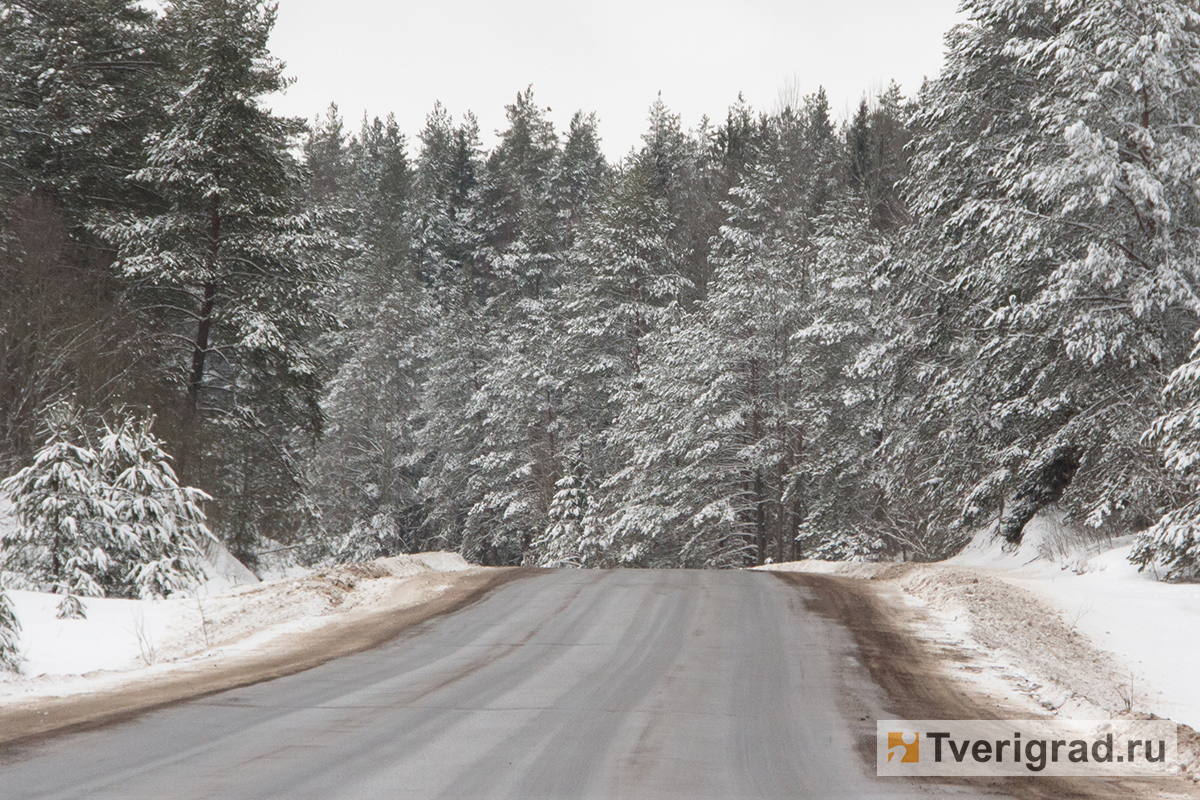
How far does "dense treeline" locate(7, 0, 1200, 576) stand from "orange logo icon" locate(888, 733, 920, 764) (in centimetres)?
663

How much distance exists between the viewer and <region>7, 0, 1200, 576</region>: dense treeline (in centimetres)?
1358

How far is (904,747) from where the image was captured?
211 inches

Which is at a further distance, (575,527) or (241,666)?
(575,527)

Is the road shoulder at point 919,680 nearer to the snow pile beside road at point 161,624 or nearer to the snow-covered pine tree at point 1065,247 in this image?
the snow-covered pine tree at point 1065,247

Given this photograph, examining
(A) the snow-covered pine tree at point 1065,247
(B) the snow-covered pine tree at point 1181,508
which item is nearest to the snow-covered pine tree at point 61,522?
(B) the snow-covered pine tree at point 1181,508

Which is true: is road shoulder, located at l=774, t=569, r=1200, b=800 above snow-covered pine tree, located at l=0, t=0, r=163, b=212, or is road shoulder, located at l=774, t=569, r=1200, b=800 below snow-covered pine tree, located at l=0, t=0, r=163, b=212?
below

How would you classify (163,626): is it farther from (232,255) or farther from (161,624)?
(232,255)

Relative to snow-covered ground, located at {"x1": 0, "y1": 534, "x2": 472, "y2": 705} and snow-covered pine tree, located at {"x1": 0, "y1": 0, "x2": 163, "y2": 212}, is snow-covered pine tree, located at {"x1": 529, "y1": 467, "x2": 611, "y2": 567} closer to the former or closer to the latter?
snow-covered ground, located at {"x1": 0, "y1": 534, "x2": 472, "y2": 705}

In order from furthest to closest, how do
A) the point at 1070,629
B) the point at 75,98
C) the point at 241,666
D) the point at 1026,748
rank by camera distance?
the point at 75,98 → the point at 1070,629 → the point at 241,666 → the point at 1026,748

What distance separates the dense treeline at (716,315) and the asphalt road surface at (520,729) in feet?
21.0

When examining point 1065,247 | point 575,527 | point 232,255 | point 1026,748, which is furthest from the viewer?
point 575,527

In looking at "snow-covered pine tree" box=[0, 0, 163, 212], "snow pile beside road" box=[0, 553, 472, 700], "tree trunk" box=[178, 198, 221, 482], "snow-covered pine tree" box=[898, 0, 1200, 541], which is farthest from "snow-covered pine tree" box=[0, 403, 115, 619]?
"snow-covered pine tree" box=[898, 0, 1200, 541]

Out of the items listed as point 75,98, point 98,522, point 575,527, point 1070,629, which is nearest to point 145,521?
point 98,522

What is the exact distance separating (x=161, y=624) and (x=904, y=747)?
816 cm
